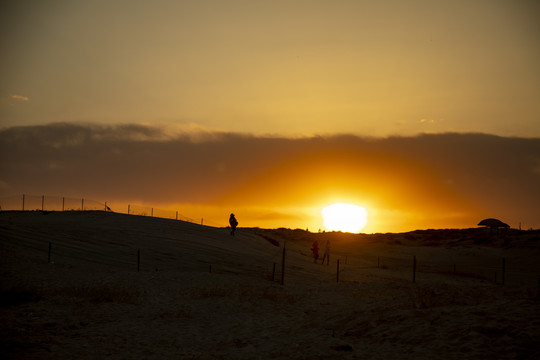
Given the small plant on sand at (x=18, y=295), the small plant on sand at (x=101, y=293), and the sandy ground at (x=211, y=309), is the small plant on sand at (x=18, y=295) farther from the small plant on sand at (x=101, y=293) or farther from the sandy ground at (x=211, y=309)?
the small plant on sand at (x=101, y=293)

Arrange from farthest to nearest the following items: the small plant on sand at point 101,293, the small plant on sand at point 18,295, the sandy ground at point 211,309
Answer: the small plant on sand at point 101,293
the small plant on sand at point 18,295
the sandy ground at point 211,309

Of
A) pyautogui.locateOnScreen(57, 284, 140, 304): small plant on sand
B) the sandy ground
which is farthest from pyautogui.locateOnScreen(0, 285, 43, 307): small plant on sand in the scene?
pyautogui.locateOnScreen(57, 284, 140, 304): small plant on sand

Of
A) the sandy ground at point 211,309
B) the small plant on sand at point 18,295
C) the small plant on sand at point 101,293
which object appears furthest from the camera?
the small plant on sand at point 101,293

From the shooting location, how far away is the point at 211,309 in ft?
63.4

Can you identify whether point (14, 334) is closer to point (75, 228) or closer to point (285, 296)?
point (285, 296)

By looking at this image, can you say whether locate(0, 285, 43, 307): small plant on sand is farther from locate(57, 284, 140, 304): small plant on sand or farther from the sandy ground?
locate(57, 284, 140, 304): small plant on sand

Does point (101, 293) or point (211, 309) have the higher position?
point (101, 293)

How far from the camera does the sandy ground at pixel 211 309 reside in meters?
13.0

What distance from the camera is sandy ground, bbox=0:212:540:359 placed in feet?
42.7

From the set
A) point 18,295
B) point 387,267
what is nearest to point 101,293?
point 18,295

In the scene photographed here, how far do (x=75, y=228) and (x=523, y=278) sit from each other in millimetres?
32021

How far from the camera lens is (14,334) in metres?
13.9

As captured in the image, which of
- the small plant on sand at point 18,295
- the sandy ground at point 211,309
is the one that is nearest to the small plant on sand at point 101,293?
the sandy ground at point 211,309

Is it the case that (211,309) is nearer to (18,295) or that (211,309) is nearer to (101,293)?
(101,293)
